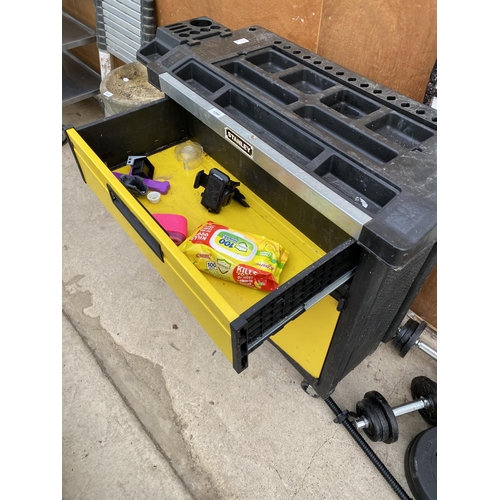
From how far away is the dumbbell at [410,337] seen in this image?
1.50m

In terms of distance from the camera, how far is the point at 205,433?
140 centimetres

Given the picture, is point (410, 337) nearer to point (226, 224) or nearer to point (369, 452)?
point (369, 452)

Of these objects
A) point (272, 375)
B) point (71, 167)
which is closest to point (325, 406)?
point (272, 375)

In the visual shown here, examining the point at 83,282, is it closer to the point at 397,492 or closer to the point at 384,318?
the point at 384,318

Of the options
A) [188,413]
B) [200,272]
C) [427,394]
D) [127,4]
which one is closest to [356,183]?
[200,272]

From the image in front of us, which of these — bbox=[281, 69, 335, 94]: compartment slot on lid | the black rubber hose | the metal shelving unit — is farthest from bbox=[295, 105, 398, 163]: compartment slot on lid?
the metal shelving unit

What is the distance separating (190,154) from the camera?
1315 millimetres

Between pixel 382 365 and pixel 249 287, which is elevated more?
pixel 249 287

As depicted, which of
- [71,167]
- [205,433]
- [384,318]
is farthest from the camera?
[71,167]

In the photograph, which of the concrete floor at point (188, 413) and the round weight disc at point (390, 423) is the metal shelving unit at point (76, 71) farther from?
the round weight disc at point (390, 423)

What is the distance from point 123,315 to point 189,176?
0.78m

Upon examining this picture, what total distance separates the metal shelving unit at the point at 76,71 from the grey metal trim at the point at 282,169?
1.71 meters

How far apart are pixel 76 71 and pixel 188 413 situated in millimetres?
2479

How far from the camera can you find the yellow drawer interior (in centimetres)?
83
